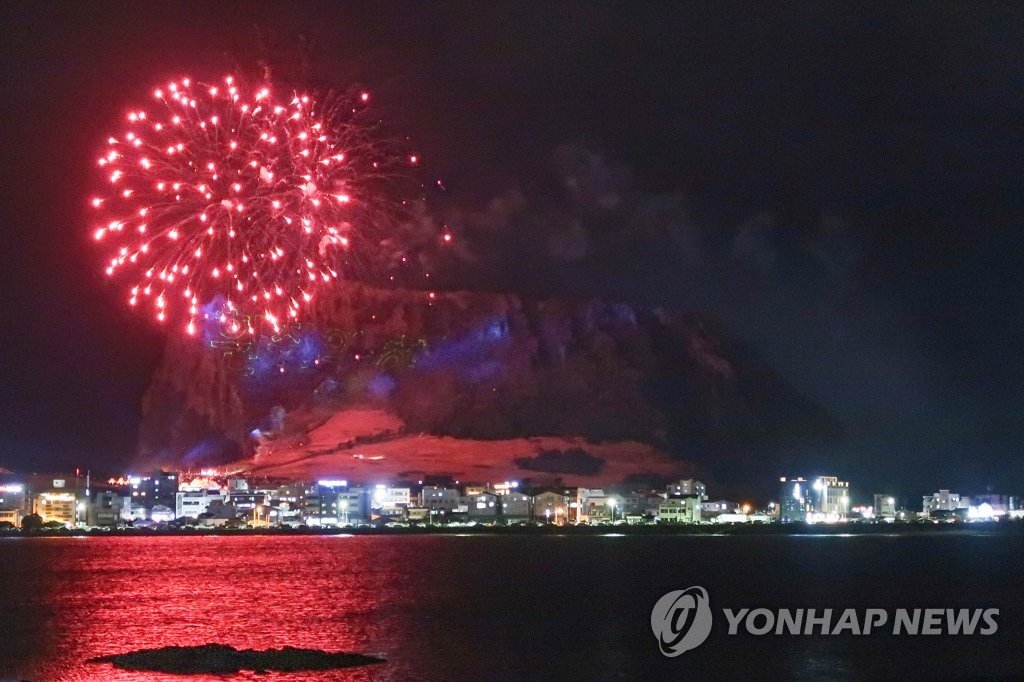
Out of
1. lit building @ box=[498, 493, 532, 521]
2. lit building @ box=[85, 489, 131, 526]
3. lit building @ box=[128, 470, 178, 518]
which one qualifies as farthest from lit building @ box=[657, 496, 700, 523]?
lit building @ box=[85, 489, 131, 526]

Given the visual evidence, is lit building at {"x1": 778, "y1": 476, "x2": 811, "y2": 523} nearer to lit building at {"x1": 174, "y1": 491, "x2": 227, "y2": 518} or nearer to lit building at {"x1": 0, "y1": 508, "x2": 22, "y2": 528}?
lit building at {"x1": 174, "y1": 491, "x2": 227, "y2": 518}

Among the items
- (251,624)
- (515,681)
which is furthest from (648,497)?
(515,681)

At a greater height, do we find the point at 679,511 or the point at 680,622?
the point at 679,511

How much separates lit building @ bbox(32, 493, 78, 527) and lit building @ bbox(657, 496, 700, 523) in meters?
57.8

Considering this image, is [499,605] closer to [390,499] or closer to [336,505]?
[390,499]

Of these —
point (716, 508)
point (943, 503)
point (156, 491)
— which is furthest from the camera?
point (943, 503)

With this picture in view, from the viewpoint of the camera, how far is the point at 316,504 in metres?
126

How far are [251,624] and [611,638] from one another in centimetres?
1101

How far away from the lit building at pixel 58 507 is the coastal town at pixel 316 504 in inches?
3.9

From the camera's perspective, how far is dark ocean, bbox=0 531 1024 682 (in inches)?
1188

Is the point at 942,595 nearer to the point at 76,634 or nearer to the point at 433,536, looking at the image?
the point at 76,634

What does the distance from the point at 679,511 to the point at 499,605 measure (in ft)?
278

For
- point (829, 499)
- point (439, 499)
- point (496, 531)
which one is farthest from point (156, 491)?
point (829, 499)

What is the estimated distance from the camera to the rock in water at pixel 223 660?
2744 cm
